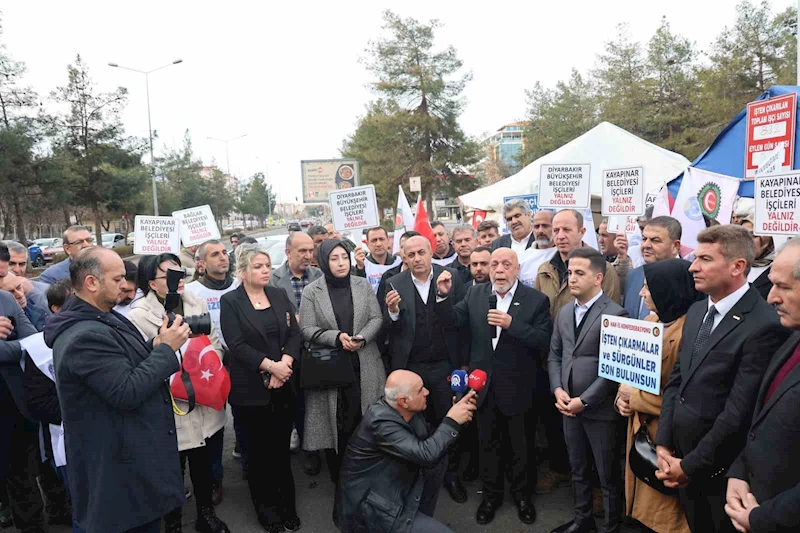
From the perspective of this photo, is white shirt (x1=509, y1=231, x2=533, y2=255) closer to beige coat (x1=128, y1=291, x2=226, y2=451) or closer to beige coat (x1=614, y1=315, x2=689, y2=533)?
beige coat (x1=614, y1=315, x2=689, y2=533)

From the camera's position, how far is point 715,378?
259cm

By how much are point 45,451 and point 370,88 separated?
101 ft

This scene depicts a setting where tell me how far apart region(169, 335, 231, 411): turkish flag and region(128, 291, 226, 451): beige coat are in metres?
0.16

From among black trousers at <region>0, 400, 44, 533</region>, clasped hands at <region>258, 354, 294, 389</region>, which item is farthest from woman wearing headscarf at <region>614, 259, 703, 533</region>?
black trousers at <region>0, 400, 44, 533</region>

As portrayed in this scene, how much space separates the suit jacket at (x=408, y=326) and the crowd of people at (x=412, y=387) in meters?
0.02

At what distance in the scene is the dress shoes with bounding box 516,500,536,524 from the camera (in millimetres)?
3871

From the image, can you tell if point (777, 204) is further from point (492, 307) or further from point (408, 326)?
point (408, 326)

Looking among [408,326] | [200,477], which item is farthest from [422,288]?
[200,477]

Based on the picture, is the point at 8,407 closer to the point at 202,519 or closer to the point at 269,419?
the point at 202,519

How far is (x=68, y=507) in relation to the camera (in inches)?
166

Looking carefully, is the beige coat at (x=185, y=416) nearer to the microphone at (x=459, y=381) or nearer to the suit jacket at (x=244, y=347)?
the suit jacket at (x=244, y=347)

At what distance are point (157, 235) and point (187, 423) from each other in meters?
3.47

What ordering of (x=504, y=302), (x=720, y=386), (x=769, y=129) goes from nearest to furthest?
(x=720, y=386), (x=504, y=302), (x=769, y=129)

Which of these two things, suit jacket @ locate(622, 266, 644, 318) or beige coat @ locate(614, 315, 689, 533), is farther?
suit jacket @ locate(622, 266, 644, 318)
